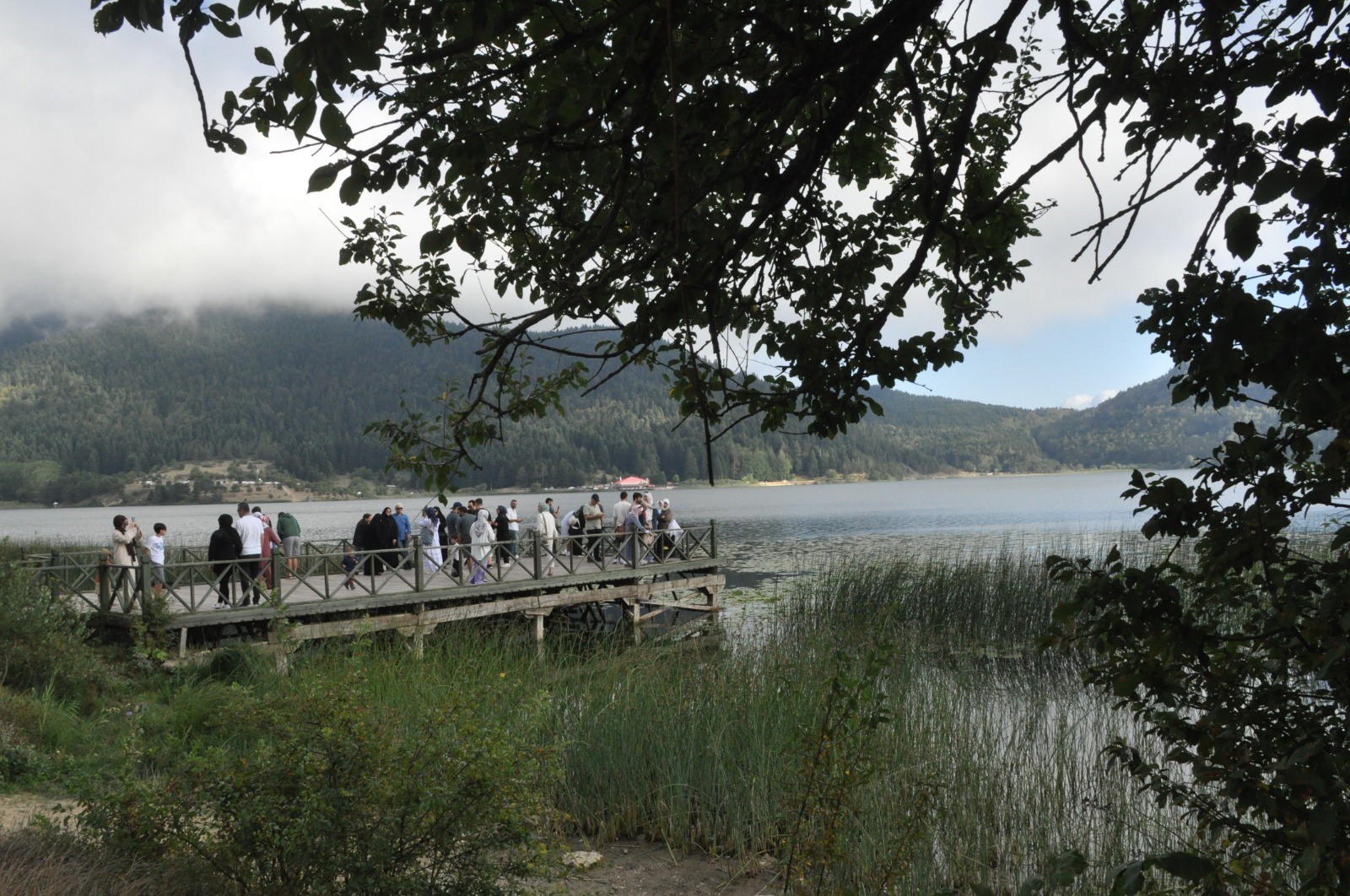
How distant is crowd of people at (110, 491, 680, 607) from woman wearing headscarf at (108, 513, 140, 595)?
1cm

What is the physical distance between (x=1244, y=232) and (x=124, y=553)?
15.8m

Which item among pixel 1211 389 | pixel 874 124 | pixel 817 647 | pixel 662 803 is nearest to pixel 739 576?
pixel 817 647

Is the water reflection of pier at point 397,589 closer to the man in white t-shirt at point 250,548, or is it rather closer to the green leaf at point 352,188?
the man in white t-shirt at point 250,548

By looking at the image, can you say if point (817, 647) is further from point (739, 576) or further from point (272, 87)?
point (739, 576)

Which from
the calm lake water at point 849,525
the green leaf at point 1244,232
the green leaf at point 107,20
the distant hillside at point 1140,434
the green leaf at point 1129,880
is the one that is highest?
the distant hillside at point 1140,434

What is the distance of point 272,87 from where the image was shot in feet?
7.59

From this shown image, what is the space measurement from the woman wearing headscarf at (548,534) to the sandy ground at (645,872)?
40.5ft

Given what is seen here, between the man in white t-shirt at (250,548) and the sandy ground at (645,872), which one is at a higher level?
the man in white t-shirt at (250,548)

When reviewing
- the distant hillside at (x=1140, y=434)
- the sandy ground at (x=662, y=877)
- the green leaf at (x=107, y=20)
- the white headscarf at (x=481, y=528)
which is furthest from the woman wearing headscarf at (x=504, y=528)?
the distant hillside at (x=1140, y=434)

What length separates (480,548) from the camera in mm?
18188

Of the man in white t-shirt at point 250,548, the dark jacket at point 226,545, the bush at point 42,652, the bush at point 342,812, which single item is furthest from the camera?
the dark jacket at point 226,545

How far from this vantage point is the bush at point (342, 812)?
386 cm

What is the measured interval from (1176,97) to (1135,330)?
844 millimetres

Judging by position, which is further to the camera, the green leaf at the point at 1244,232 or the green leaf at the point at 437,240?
the green leaf at the point at 437,240
